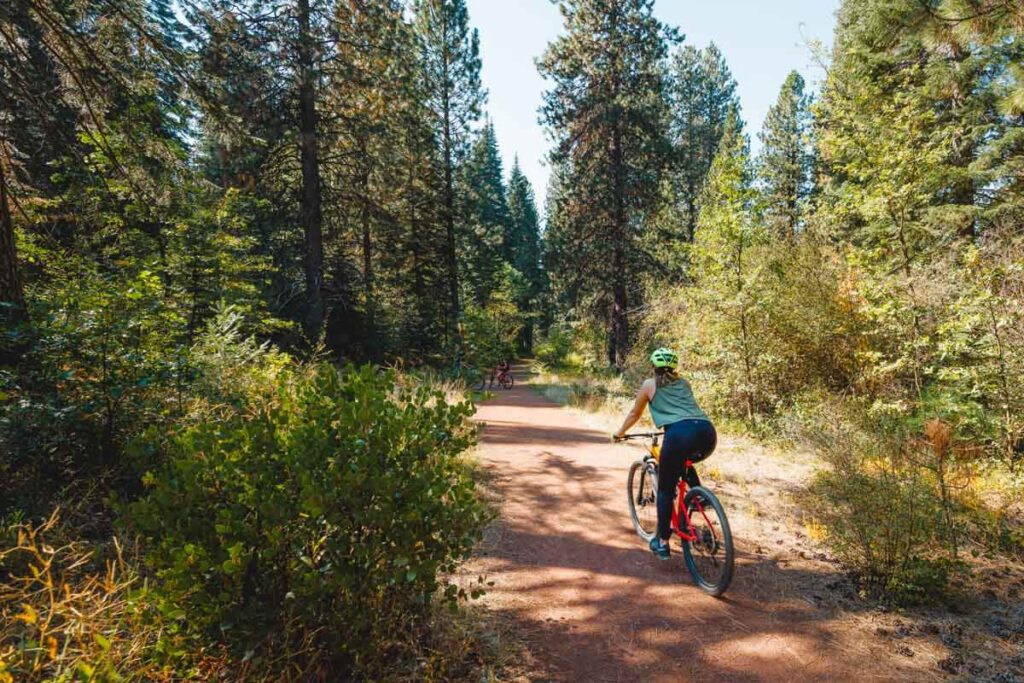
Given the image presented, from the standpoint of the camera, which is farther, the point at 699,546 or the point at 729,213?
the point at 729,213

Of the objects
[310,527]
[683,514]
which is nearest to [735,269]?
[683,514]

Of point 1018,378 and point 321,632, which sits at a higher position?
point 1018,378

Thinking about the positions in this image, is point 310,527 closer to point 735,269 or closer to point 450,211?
point 735,269

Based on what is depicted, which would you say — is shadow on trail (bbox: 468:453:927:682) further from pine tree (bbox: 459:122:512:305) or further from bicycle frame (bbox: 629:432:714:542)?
pine tree (bbox: 459:122:512:305)

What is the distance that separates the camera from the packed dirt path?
9.58 ft

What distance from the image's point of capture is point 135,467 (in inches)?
150

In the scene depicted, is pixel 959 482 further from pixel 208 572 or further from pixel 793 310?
pixel 208 572

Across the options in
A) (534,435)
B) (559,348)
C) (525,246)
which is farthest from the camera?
(525,246)

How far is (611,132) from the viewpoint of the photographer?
1717 centimetres

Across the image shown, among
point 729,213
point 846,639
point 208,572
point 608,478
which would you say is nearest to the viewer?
point 208,572

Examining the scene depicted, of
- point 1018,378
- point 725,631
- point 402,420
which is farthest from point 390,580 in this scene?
point 1018,378

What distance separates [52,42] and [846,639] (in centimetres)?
862

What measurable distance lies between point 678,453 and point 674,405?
424 mm

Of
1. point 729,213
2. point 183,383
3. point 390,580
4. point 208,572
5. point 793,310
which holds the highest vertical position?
point 729,213
